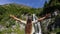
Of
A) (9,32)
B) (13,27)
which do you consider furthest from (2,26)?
(9,32)

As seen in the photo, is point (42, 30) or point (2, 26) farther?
point (2, 26)

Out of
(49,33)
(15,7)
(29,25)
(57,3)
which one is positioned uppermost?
(15,7)

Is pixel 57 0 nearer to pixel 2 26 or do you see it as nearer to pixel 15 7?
pixel 2 26

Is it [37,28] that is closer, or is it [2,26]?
[37,28]

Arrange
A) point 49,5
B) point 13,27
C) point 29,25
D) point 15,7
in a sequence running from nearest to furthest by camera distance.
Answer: point 29,25
point 13,27
point 49,5
point 15,7

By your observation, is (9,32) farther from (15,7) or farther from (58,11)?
(15,7)

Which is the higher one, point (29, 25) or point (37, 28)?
point (37, 28)

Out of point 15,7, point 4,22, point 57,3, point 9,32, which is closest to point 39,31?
point 9,32

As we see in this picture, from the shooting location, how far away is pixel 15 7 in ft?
144

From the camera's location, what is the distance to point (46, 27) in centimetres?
2605

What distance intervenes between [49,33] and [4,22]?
9427 mm

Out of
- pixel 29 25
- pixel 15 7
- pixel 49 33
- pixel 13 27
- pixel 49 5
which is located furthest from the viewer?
pixel 15 7

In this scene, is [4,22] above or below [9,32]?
above

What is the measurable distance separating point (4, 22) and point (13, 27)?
3.31 m
